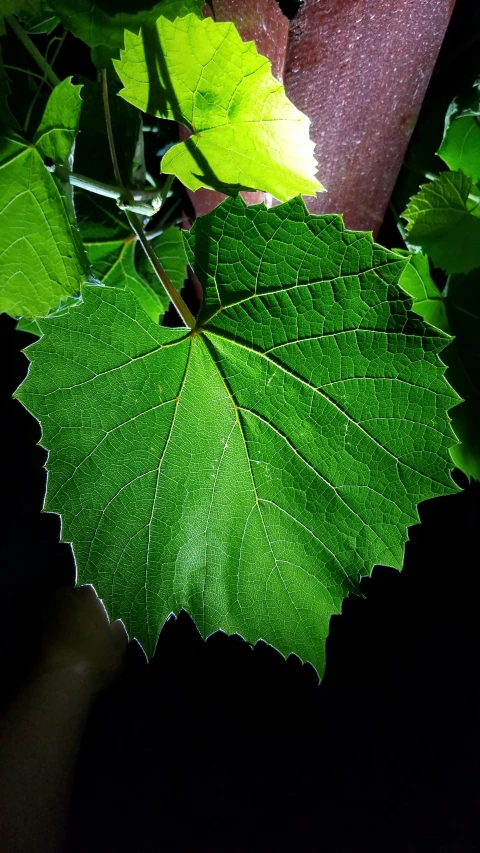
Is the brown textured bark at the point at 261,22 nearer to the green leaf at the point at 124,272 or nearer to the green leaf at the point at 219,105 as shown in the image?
the green leaf at the point at 219,105

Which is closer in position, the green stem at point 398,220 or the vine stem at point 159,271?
the vine stem at point 159,271

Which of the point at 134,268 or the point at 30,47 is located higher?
the point at 30,47

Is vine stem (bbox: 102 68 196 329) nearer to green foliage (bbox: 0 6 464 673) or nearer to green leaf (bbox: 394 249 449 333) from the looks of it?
green foliage (bbox: 0 6 464 673)

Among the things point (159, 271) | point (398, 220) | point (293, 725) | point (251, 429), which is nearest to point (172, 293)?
point (159, 271)

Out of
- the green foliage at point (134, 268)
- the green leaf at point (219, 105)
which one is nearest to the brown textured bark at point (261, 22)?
the green leaf at point (219, 105)

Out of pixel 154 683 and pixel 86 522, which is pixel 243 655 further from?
pixel 86 522

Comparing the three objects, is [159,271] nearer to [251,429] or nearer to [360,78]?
[251,429]

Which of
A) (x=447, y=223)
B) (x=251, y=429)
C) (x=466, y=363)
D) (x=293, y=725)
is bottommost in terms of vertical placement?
(x=293, y=725)

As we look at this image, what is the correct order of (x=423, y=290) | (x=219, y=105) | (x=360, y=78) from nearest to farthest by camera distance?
(x=219, y=105) < (x=360, y=78) < (x=423, y=290)
